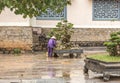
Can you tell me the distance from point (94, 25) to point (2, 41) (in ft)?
20.6

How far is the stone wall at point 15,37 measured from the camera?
23031 millimetres

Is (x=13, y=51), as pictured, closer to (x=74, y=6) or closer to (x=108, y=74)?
(x=74, y=6)

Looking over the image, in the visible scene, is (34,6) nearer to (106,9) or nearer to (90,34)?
(90,34)

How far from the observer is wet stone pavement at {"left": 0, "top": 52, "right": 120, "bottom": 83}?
12914 millimetres

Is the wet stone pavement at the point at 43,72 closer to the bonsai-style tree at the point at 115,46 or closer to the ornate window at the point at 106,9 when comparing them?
the bonsai-style tree at the point at 115,46

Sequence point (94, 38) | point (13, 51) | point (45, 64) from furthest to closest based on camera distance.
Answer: point (94, 38) < point (13, 51) < point (45, 64)

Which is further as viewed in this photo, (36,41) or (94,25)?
(94,25)

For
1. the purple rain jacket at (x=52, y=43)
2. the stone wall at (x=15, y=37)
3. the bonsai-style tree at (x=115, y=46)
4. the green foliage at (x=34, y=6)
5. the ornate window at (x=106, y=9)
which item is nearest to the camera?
the green foliage at (x=34, y=6)

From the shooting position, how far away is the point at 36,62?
1839cm

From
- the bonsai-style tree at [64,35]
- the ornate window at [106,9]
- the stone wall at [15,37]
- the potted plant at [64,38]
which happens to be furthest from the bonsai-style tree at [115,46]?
the ornate window at [106,9]

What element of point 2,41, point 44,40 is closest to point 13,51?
point 2,41

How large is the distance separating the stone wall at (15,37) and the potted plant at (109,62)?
9432 mm

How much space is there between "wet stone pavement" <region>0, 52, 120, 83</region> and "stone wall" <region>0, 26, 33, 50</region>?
3.70 meters

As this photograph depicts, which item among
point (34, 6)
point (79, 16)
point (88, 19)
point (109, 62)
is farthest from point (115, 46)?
point (88, 19)
